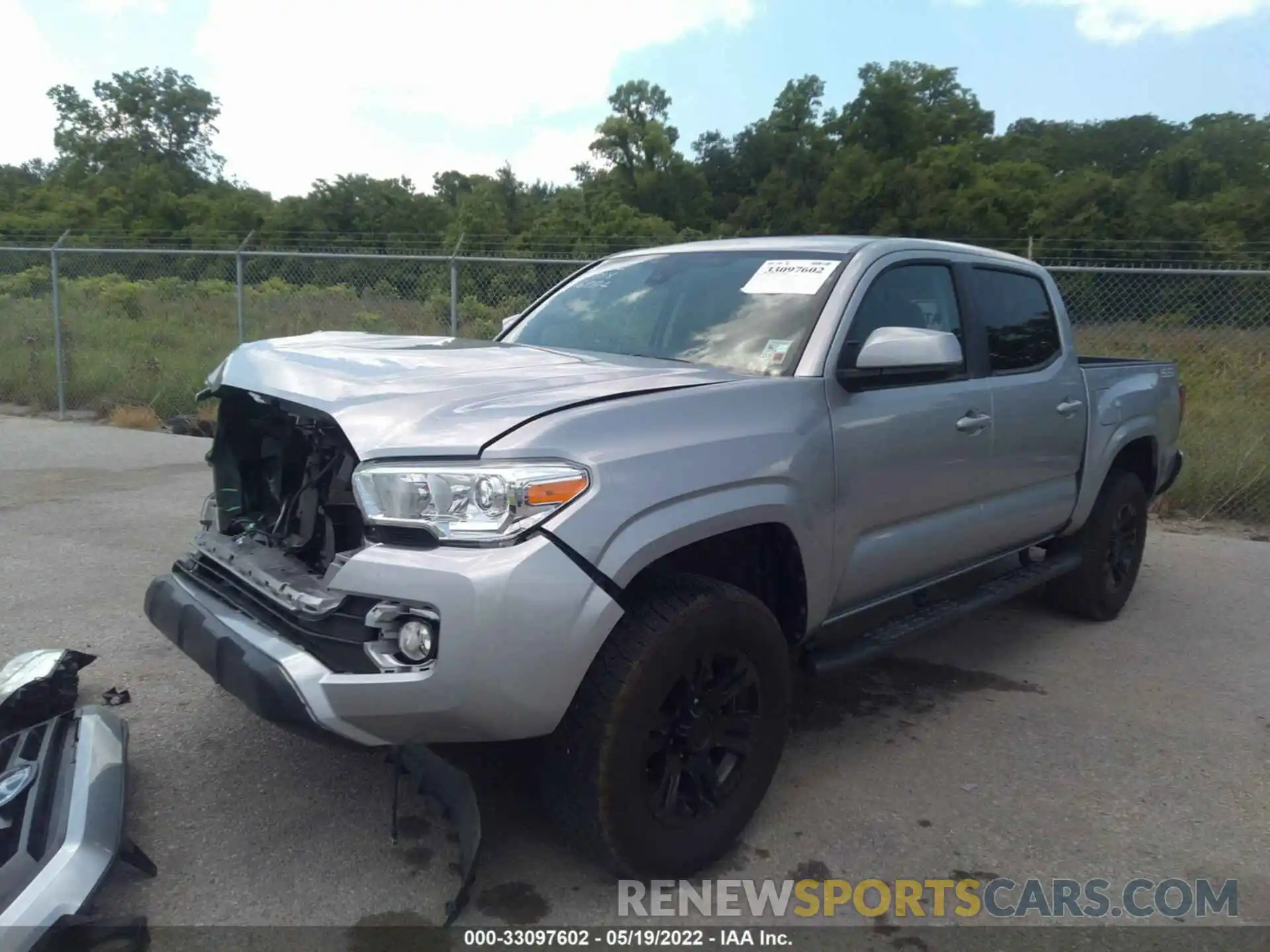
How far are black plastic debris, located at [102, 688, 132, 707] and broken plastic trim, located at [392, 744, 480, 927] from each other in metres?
1.55

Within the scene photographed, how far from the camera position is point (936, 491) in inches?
149

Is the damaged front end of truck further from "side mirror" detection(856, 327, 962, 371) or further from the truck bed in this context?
the truck bed

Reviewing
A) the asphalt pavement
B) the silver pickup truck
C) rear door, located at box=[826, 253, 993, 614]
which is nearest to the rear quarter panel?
the silver pickup truck

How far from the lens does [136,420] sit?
11.3 metres

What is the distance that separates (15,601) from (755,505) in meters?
4.01

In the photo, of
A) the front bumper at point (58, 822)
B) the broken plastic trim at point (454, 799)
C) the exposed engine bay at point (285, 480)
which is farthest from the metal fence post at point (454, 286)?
the broken plastic trim at point (454, 799)

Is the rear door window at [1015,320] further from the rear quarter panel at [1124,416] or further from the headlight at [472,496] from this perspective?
the headlight at [472,496]

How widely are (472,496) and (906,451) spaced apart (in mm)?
1722

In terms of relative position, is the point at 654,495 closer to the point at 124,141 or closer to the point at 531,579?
the point at 531,579

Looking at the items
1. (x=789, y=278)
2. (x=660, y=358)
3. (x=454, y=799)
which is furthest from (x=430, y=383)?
(x=789, y=278)

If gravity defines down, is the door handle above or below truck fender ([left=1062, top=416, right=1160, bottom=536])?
above

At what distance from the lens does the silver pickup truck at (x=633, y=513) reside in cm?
249

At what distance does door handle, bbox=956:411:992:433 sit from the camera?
3.89m

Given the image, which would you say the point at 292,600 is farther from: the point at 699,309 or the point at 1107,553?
the point at 1107,553
